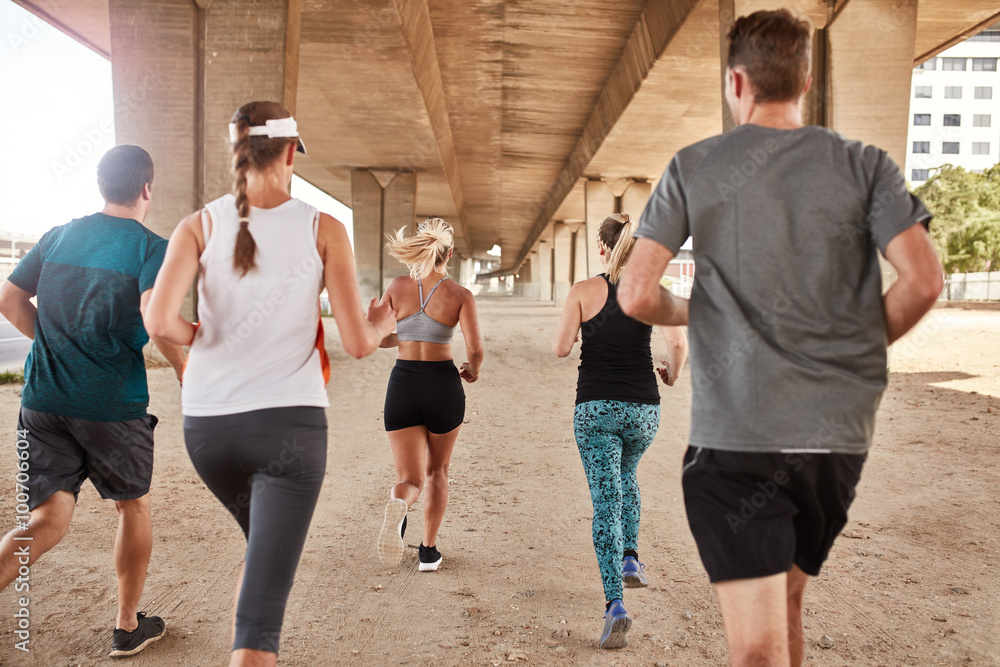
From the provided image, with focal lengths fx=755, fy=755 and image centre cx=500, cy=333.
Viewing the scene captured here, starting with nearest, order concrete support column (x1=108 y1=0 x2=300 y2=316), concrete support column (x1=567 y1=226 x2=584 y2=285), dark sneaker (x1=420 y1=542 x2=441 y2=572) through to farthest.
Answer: dark sneaker (x1=420 y1=542 x2=441 y2=572)
concrete support column (x1=108 y1=0 x2=300 y2=316)
concrete support column (x1=567 y1=226 x2=584 y2=285)

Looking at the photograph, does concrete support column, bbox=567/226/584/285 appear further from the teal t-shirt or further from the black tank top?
the teal t-shirt

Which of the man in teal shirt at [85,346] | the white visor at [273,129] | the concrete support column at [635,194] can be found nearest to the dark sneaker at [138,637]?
the man in teal shirt at [85,346]

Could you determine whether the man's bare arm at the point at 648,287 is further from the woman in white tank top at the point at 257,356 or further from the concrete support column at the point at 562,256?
the concrete support column at the point at 562,256

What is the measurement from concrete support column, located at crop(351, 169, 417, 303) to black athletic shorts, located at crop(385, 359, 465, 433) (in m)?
29.4

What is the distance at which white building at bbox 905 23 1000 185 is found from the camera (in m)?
93.2

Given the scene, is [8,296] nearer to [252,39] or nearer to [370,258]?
[252,39]

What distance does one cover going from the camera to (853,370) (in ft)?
6.59

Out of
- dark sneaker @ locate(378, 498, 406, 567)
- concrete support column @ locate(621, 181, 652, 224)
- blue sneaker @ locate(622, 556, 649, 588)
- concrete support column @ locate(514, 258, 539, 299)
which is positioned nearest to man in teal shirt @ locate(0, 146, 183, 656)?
dark sneaker @ locate(378, 498, 406, 567)

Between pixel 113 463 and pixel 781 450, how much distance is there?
2.70 metres

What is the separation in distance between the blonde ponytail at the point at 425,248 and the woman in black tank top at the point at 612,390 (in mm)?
1006

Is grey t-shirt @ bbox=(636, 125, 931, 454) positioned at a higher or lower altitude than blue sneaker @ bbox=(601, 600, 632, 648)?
higher

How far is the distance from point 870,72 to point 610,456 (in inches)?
457

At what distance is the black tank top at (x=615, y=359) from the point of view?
3.89 m

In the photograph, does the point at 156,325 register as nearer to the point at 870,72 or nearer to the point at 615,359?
the point at 615,359
